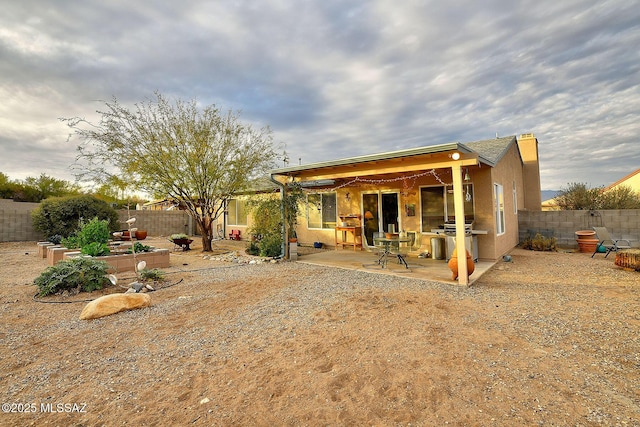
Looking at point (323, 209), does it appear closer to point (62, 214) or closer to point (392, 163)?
point (392, 163)

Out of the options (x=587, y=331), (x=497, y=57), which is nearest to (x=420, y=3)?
(x=497, y=57)

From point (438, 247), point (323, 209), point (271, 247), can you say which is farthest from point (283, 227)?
point (438, 247)

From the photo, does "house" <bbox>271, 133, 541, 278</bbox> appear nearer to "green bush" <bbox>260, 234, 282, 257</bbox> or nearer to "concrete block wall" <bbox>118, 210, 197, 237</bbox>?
"green bush" <bbox>260, 234, 282, 257</bbox>

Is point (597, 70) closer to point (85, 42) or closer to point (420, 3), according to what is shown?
point (420, 3)

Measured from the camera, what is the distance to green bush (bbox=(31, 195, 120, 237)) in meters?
11.3

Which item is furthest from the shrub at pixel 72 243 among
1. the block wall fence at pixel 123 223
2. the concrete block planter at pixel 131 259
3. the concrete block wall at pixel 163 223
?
the concrete block wall at pixel 163 223

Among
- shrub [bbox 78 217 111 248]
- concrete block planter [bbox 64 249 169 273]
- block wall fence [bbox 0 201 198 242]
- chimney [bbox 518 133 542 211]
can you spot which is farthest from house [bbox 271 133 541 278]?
block wall fence [bbox 0 201 198 242]

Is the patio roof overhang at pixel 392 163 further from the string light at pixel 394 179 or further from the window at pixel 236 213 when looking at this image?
the window at pixel 236 213

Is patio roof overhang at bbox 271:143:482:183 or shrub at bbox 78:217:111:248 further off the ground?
patio roof overhang at bbox 271:143:482:183

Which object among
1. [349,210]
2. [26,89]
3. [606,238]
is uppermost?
[26,89]

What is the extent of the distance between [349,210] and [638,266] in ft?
23.5

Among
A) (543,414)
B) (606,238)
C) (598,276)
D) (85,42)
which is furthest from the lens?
(606,238)

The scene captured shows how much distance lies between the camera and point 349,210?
10.1 meters

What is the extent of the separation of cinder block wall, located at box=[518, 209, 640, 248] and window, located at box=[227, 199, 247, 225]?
11930 millimetres
